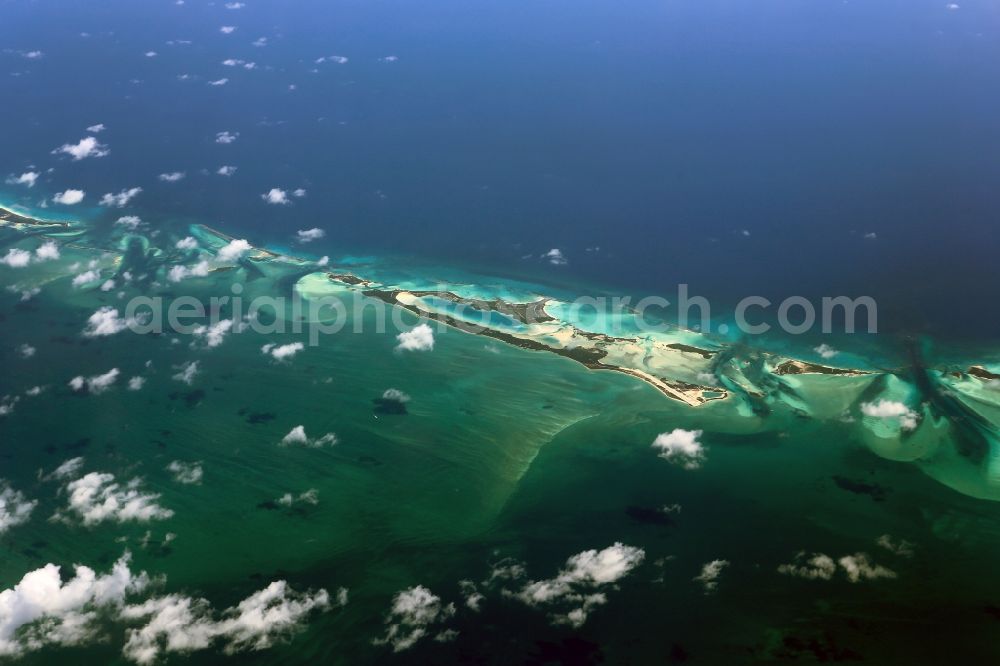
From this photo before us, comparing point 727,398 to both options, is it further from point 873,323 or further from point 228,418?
point 228,418

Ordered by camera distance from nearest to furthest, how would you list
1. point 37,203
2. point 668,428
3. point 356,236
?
point 668,428, point 356,236, point 37,203

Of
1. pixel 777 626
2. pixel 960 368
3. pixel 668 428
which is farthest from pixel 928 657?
pixel 960 368

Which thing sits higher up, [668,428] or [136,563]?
[668,428]

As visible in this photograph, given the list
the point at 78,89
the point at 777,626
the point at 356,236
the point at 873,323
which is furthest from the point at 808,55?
the point at 78,89

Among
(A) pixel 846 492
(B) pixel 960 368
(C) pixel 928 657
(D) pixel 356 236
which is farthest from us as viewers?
(D) pixel 356 236

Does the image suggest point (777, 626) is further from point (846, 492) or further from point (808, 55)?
point (808, 55)

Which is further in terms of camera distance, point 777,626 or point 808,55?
point 808,55

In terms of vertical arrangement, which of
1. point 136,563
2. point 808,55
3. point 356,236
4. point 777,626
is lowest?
point 136,563
